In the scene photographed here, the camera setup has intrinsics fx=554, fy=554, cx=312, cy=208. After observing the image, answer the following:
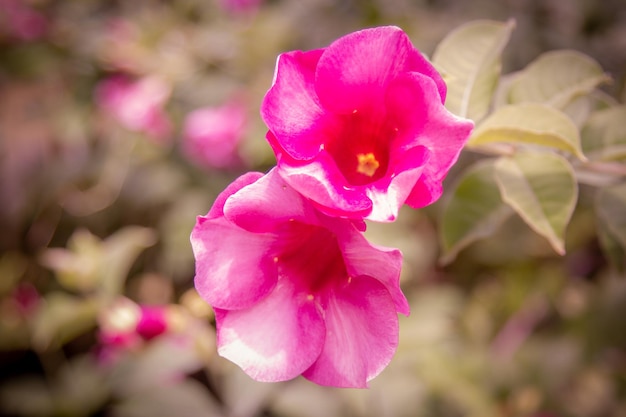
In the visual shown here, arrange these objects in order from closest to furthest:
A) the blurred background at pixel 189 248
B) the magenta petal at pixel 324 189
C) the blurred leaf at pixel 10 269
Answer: the magenta petal at pixel 324 189 → the blurred background at pixel 189 248 → the blurred leaf at pixel 10 269

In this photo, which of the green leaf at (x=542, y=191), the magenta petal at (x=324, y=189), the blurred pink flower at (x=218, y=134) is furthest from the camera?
the blurred pink flower at (x=218, y=134)

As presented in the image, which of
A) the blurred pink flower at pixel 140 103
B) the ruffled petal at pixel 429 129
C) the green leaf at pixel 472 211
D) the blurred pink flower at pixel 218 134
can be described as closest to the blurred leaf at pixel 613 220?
the green leaf at pixel 472 211

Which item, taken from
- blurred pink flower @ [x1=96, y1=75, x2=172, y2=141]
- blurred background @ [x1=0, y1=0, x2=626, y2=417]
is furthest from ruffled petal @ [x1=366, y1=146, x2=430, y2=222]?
blurred pink flower @ [x1=96, y1=75, x2=172, y2=141]

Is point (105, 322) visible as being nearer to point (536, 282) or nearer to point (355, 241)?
point (355, 241)

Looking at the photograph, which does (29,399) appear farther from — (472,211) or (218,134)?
(472,211)

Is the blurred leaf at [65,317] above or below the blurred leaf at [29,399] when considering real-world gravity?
above

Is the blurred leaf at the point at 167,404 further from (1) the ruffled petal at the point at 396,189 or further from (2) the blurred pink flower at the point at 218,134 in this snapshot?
(1) the ruffled petal at the point at 396,189
